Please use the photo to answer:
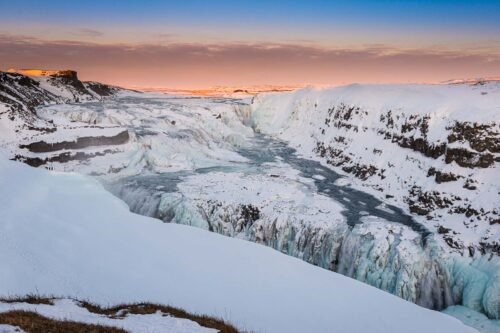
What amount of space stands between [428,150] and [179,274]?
32.4 meters

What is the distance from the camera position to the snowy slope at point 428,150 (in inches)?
1256

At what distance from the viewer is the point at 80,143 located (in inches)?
1959

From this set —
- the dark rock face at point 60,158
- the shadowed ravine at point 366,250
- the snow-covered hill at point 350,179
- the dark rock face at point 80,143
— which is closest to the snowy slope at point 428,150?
the snow-covered hill at point 350,179

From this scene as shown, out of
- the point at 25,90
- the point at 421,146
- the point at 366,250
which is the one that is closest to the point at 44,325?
the point at 366,250

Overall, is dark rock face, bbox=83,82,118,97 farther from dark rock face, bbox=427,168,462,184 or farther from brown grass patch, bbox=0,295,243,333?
brown grass patch, bbox=0,295,243,333

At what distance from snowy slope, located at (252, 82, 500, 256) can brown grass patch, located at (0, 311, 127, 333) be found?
25798mm

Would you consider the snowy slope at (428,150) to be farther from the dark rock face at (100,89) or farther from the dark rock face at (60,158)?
the dark rock face at (100,89)

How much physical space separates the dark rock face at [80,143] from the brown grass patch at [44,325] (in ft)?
138

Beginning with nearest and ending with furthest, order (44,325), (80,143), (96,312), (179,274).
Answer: (44,325) < (96,312) < (179,274) < (80,143)

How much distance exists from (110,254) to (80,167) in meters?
32.4

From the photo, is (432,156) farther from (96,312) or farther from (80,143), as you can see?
(80,143)

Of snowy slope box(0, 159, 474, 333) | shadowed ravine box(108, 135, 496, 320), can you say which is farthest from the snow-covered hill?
snowy slope box(0, 159, 474, 333)

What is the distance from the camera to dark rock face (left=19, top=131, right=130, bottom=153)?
154ft

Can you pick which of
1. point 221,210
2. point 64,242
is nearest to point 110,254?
point 64,242
